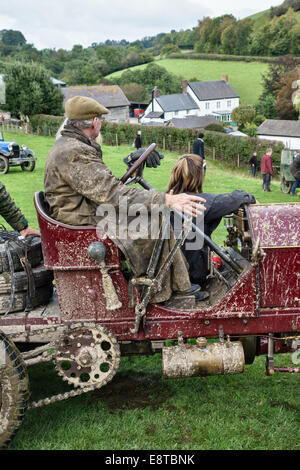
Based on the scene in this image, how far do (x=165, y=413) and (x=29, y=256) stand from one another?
1693 millimetres

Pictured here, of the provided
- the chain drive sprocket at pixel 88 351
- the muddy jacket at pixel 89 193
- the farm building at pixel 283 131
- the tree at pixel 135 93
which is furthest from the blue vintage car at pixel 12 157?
the tree at pixel 135 93

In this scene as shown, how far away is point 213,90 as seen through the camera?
263 feet

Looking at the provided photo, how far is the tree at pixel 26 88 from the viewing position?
39812 mm

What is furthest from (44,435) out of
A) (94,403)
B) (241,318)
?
(241,318)

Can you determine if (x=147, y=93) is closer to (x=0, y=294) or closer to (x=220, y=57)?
(x=220, y=57)

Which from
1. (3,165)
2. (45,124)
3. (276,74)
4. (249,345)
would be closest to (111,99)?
(276,74)

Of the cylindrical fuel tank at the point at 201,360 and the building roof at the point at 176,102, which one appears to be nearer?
the cylindrical fuel tank at the point at 201,360

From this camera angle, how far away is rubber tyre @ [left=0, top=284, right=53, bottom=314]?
13.4 ft

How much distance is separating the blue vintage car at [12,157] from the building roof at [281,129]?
39248 mm

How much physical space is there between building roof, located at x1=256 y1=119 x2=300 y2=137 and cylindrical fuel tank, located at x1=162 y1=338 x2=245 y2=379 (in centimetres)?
5292

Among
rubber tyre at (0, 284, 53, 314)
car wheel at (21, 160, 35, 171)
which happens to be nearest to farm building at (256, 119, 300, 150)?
car wheel at (21, 160, 35, 171)

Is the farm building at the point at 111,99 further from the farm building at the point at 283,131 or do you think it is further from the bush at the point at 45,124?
the bush at the point at 45,124

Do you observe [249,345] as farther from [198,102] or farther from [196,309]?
[198,102]

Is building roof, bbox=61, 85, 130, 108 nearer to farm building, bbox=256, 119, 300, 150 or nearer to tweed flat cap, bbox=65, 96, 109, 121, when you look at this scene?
farm building, bbox=256, 119, 300, 150
